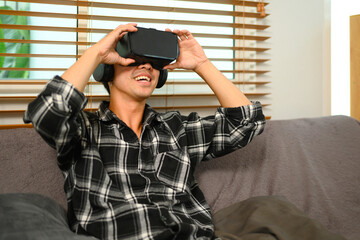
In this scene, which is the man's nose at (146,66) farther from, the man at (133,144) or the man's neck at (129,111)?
the man's neck at (129,111)

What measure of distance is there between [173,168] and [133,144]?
161mm

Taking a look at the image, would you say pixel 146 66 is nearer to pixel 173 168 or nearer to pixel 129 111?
pixel 129 111

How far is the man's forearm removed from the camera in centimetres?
140

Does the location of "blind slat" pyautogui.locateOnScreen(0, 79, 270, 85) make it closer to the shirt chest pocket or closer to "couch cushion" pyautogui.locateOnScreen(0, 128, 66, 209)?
"couch cushion" pyautogui.locateOnScreen(0, 128, 66, 209)

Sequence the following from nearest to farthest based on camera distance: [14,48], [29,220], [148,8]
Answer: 1. [29,220]
2. [14,48]
3. [148,8]

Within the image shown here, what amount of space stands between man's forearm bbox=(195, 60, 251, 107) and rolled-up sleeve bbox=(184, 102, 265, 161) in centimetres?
4

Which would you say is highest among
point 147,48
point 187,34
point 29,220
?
point 187,34

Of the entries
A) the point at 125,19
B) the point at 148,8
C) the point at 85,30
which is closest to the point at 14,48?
the point at 85,30

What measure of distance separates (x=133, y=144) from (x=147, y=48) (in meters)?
0.33

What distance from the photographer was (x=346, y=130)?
5.54 feet

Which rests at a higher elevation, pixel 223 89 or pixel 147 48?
pixel 147 48

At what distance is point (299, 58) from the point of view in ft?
7.02

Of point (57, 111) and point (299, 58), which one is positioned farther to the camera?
point (299, 58)

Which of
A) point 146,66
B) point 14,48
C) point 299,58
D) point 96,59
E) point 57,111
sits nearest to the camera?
point 57,111
